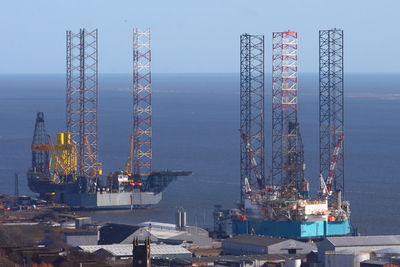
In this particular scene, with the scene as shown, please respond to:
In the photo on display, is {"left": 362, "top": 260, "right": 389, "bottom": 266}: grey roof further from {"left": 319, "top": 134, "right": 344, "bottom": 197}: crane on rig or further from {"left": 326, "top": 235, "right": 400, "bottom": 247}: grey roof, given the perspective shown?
{"left": 319, "top": 134, "right": 344, "bottom": 197}: crane on rig

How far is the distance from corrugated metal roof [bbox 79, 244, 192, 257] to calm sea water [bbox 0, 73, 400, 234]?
7268mm

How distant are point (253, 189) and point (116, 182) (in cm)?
797

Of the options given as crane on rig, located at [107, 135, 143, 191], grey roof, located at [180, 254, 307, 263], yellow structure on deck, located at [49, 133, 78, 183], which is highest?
yellow structure on deck, located at [49, 133, 78, 183]

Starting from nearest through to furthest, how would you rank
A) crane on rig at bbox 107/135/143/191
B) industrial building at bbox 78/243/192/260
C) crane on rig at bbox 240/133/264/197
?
1. industrial building at bbox 78/243/192/260
2. crane on rig at bbox 240/133/264/197
3. crane on rig at bbox 107/135/143/191

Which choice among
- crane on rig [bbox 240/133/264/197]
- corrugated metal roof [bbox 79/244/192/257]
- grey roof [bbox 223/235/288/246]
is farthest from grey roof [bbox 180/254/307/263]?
crane on rig [bbox 240/133/264/197]

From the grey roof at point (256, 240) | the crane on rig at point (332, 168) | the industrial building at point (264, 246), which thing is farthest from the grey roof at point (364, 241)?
the crane on rig at point (332, 168)

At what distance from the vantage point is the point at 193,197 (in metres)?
42.7

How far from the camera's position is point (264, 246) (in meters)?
28.8

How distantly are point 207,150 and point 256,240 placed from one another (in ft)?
104

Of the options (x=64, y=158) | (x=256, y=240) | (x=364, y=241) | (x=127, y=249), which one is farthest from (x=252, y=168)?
(x=64, y=158)

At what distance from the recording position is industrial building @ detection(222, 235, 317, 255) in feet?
94.7

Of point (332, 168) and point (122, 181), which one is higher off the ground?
point (332, 168)

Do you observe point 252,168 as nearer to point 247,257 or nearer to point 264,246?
point 264,246

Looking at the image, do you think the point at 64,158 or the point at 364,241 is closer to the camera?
the point at 364,241
